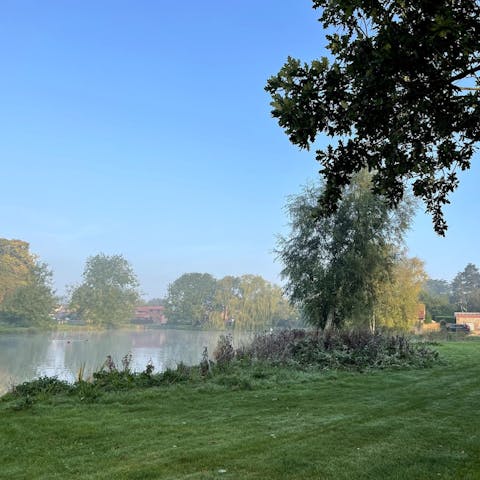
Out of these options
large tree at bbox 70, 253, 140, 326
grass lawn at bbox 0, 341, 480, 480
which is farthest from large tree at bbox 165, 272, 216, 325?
grass lawn at bbox 0, 341, 480, 480

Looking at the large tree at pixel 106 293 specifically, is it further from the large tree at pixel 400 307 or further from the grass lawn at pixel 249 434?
the grass lawn at pixel 249 434

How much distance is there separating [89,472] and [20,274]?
7502cm

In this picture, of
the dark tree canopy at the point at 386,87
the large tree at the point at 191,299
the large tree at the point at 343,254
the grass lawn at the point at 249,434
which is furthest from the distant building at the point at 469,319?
the dark tree canopy at the point at 386,87

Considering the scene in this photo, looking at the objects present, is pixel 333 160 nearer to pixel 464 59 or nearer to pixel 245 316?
pixel 464 59

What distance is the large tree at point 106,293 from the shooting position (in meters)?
87.2

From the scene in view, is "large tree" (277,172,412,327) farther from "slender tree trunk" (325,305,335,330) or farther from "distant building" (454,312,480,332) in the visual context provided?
"distant building" (454,312,480,332)

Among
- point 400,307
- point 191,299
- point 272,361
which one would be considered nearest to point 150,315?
point 191,299

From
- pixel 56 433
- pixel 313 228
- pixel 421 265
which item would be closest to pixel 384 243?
pixel 313 228

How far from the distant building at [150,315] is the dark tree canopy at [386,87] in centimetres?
11033

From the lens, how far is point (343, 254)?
66.0ft

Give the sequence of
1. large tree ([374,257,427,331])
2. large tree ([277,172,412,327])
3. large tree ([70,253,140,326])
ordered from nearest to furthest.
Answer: large tree ([277,172,412,327])
large tree ([374,257,427,331])
large tree ([70,253,140,326])

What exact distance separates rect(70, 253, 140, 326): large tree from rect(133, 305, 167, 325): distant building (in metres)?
11.9

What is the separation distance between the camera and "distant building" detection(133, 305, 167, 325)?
114 metres

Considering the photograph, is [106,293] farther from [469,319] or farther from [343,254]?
[343,254]
